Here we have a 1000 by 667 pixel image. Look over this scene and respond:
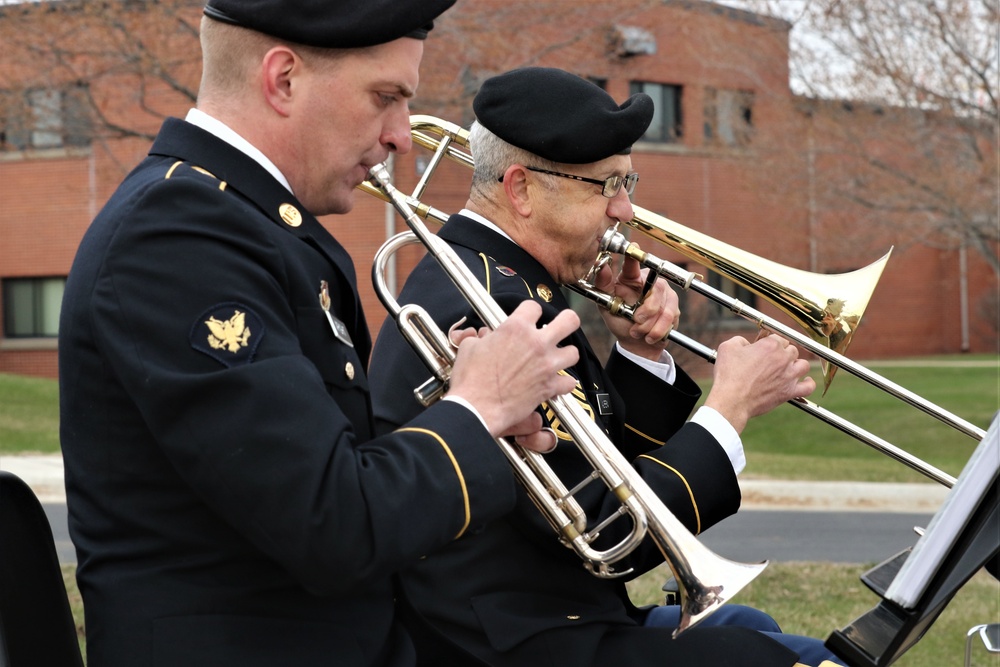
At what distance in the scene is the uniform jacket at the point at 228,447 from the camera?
5.42 ft

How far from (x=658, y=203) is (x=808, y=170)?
9962 millimetres

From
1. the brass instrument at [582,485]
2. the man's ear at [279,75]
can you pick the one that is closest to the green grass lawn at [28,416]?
the brass instrument at [582,485]

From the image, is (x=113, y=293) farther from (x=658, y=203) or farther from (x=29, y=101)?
(x=658, y=203)

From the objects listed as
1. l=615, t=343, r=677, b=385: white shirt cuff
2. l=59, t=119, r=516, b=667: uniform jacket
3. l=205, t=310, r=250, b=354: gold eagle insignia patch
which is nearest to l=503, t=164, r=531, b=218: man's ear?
l=615, t=343, r=677, b=385: white shirt cuff

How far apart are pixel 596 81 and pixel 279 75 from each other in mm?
13567

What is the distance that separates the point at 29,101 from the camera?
11.9 meters

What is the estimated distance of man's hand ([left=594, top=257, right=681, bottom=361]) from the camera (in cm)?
306

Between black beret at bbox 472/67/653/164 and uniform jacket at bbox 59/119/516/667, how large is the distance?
94 centimetres

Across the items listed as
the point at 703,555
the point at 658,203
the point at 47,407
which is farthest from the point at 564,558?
the point at 658,203

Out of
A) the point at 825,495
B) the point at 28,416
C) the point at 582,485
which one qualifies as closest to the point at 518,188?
the point at 582,485

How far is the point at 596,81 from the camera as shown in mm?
15078

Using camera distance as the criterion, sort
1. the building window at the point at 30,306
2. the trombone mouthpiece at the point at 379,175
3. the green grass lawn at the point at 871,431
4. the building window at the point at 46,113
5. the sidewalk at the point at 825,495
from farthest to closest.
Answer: the building window at the point at 30,306 < the building window at the point at 46,113 < the green grass lawn at the point at 871,431 < the sidewalk at the point at 825,495 < the trombone mouthpiece at the point at 379,175

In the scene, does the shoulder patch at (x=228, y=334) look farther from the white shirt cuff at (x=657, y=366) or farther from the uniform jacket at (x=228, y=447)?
the white shirt cuff at (x=657, y=366)

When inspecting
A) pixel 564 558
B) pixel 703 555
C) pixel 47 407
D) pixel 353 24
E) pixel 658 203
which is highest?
pixel 353 24
